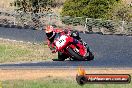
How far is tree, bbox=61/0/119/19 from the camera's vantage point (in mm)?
50169

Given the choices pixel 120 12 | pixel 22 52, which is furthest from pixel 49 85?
pixel 120 12

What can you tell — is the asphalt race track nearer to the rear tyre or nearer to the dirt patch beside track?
the rear tyre

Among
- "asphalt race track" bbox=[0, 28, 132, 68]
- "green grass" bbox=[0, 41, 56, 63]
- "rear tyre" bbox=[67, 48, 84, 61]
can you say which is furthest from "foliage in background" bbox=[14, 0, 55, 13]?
"rear tyre" bbox=[67, 48, 84, 61]

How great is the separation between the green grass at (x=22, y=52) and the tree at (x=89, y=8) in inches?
635

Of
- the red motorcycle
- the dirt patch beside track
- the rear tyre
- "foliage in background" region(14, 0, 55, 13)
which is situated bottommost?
"foliage in background" region(14, 0, 55, 13)

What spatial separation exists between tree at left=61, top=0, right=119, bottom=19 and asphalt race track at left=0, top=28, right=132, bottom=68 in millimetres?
9059

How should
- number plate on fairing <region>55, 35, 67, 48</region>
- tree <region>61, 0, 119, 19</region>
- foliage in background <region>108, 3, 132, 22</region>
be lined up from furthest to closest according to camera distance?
1. tree <region>61, 0, 119, 19</region>
2. foliage in background <region>108, 3, 132, 22</region>
3. number plate on fairing <region>55, 35, 67, 48</region>

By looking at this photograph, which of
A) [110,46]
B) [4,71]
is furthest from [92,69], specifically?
[110,46]

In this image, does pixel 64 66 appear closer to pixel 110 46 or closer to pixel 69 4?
pixel 110 46

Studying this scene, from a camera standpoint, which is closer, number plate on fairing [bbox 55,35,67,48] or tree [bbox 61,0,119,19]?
number plate on fairing [bbox 55,35,67,48]

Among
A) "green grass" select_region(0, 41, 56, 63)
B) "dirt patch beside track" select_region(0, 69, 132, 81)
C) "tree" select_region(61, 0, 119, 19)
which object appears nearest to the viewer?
"dirt patch beside track" select_region(0, 69, 132, 81)

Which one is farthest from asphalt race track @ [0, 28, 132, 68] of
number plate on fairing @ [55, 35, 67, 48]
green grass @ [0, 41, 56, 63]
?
green grass @ [0, 41, 56, 63]

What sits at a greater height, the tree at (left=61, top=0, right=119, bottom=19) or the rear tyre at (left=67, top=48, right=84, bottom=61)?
the rear tyre at (left=67, top=48, right=84, bottom=61)

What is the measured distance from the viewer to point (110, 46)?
33.0 m
